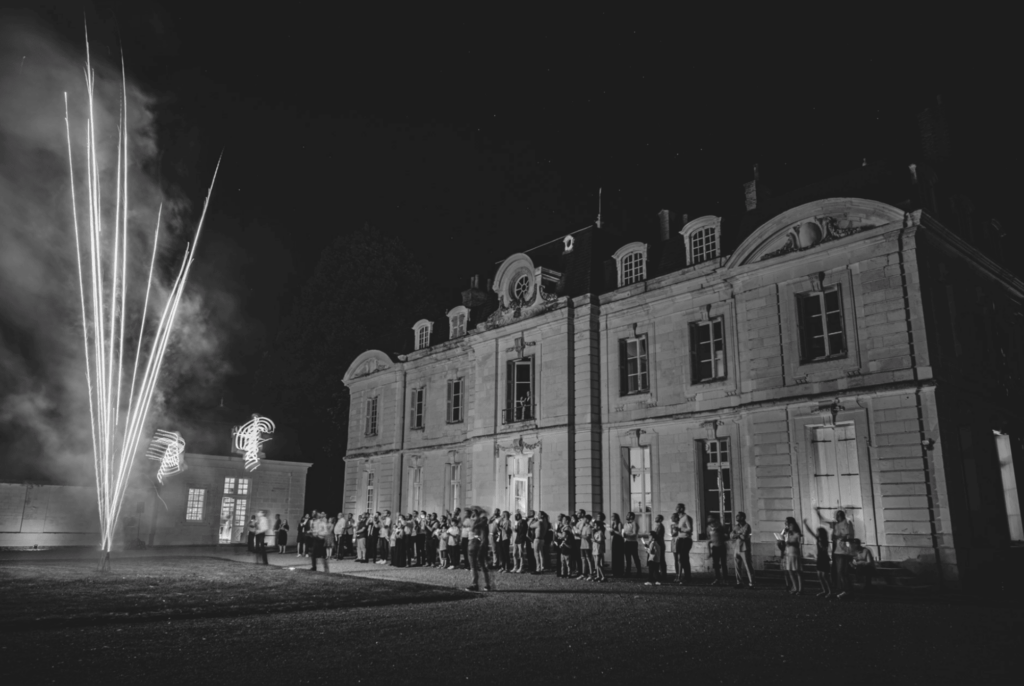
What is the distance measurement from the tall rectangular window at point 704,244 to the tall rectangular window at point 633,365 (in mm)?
3122

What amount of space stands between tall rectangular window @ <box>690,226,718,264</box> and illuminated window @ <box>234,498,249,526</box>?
27.0 meters

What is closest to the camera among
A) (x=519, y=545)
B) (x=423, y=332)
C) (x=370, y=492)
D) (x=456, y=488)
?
(x=519, y=545)

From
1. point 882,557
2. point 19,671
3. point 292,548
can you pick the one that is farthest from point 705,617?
point 292,548

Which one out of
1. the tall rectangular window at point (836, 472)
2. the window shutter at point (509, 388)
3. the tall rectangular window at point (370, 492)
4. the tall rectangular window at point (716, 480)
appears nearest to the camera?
the tall rectangular window at point (836, 472)

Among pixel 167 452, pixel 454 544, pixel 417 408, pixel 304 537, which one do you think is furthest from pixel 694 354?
pixel 167 452

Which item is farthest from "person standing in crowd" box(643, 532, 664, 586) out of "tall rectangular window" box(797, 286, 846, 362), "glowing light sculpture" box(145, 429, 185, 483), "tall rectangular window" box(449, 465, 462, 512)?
"glowing light sculpture" box(145, 429, 185, 483)

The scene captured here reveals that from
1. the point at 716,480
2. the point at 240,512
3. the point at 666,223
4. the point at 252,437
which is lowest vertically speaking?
the point at 240,512

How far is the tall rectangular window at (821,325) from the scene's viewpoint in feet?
61.6

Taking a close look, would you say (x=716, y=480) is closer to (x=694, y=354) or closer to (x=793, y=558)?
(x=694, y=354)

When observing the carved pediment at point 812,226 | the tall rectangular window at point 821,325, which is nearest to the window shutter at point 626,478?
the tall rectangular window at point 821,325

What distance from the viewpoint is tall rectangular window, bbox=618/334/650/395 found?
23.9 metres

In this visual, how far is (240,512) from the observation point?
123 ft

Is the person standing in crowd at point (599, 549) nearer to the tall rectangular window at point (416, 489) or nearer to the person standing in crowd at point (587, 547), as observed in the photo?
the person standing in crowd at point (587, 547)

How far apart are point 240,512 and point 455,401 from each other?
47.6 ft
